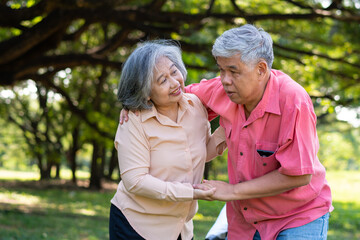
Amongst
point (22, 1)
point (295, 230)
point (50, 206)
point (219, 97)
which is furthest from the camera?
point (50, 206)

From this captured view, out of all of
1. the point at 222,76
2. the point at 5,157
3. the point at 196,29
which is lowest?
the point at 5,157

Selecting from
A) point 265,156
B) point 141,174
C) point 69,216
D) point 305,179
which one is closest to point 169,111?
point 141,174

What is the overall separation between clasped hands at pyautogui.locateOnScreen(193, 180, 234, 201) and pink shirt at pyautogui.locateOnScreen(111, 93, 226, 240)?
0.17 ft

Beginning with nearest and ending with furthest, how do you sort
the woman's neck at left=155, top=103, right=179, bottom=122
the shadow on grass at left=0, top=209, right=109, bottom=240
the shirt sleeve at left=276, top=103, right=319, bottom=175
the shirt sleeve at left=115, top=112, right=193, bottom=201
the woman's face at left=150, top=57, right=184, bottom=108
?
the shirt sleeve at left=276, top=103, right=319, bottom=175 < the shirt sleeve at left=115, top=112, right=193, bottom=201 < the woman's face at left=150, top=57, right=184, bottom=108 < the woman's neck at left=155, top=103, right=179, bottom=122 < the shadow on grass at left=0, top=209, right=109, bottom=240

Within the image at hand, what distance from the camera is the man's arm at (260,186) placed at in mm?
2611

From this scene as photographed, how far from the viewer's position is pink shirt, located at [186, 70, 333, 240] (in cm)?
253

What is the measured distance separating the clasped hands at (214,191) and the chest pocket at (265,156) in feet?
0.74

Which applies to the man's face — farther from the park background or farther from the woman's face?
the park background

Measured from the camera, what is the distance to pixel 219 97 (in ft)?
10.2

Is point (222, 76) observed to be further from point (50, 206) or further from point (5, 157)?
point (5, 157)

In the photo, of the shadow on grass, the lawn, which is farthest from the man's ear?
the shadow on grass

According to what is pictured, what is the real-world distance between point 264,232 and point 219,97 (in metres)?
0.93

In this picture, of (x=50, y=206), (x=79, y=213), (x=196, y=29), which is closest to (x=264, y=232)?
(x=196, y=29)

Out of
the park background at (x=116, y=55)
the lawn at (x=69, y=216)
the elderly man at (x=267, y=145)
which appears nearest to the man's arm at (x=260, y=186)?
the elderly man at (x=267, y=145)
